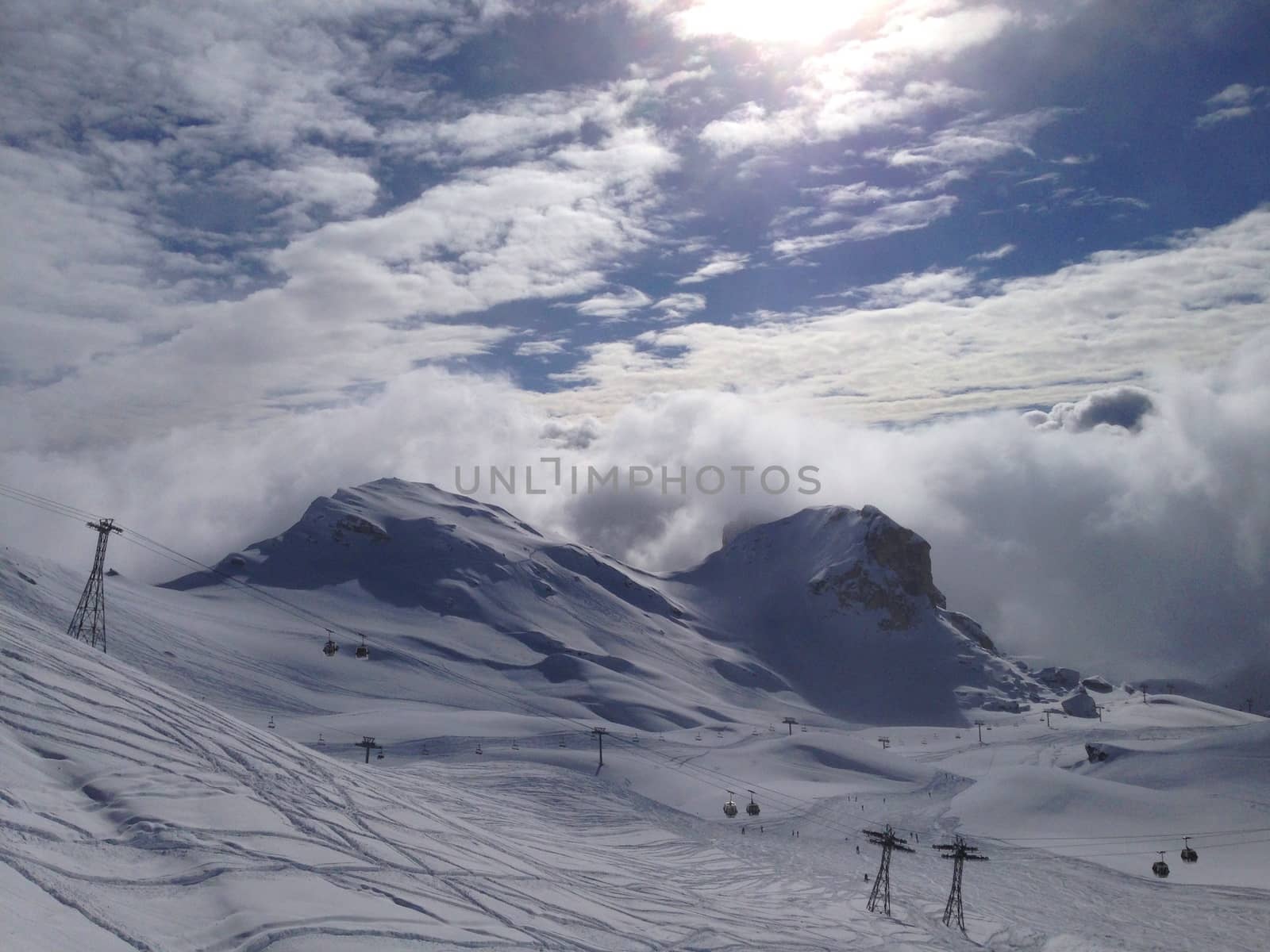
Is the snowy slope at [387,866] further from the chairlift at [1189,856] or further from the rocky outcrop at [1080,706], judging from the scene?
the rocky outcrop at [1080,706]

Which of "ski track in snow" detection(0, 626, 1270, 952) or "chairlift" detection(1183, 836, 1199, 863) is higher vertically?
"ski track in snow" detection(0, 626, 1270, 952)

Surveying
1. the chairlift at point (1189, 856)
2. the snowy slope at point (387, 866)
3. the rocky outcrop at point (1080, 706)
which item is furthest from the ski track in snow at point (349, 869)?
the rocky outcrop at point (1080, 706)

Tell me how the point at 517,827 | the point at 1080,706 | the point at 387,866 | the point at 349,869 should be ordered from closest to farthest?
1. the point at 349,869
2. the point at 387,866
3. the point at 517,827
4. the point at 1080,706

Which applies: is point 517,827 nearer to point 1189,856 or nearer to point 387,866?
point 387,866

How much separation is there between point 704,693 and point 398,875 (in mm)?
150577

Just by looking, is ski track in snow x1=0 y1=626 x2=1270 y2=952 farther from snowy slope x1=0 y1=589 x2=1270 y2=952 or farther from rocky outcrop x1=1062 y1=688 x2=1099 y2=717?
rocky outcrop x1=1062 y1=688 x2=1099 y2=717

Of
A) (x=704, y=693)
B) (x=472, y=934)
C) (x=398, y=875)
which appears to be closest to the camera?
(x=472, y=934)

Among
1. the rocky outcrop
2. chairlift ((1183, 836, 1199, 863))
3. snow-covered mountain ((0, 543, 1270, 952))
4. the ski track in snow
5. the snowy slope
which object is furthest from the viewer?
the rocky outcrop

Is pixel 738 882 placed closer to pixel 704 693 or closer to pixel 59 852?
pixel 59 852

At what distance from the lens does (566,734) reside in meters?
96.9

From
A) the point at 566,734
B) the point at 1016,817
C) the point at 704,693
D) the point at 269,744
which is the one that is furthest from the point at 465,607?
the point at 269,744

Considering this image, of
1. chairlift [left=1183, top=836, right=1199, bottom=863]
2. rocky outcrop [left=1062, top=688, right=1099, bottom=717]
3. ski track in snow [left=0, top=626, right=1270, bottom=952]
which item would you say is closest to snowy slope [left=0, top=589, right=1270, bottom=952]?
ski track in snow [left=0, top=626, right=1270, bottom=952]

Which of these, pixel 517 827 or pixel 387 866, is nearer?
pixel 387 866

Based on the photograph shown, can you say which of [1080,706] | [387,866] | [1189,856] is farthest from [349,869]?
[1080,706]
